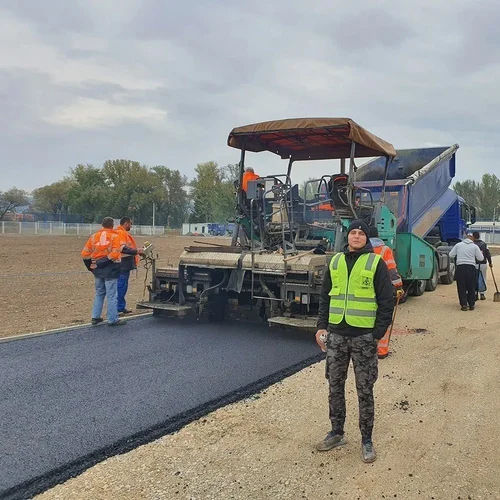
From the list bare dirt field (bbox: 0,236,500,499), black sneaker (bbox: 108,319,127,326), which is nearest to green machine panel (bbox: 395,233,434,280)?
bare dirt field (bbox: 0,236,500,499)

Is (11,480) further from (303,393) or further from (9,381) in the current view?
(303,393)

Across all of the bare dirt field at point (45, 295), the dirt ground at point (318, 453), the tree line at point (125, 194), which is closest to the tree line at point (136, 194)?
the tree line at point (125, 194)

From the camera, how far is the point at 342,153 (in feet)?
27.2

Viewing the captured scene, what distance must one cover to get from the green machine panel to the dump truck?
1.0 inches

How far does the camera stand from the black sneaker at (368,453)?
3.24 m

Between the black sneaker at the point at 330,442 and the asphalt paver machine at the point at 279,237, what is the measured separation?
287 cm

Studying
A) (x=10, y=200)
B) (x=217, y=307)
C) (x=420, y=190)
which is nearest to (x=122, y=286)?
(x=217, y=307)

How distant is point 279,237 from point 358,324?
14.5 feet

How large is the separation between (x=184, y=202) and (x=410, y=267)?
69.9 metres

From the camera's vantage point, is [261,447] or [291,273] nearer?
[261,447]

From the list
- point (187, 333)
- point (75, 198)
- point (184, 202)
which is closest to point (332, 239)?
point (187, 333)

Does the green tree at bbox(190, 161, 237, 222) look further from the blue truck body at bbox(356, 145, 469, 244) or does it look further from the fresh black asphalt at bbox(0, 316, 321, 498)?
the fresh black asphalt at bbox(0, 316, 321, 498)

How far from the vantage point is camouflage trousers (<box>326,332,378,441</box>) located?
3.32m

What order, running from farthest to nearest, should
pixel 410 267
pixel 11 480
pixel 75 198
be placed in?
pixel 75 198
pixel 410 267
pixel 11 480
